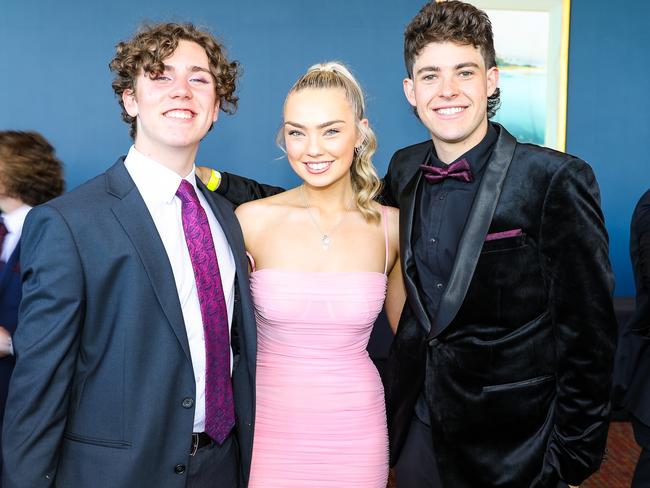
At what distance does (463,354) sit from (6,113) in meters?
2.91

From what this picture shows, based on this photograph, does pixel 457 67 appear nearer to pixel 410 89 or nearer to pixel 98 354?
pixel 410 89

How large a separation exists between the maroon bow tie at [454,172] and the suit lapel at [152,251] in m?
0.83

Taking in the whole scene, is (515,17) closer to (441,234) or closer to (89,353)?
(441,234)

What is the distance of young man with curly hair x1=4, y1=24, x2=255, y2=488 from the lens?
54.4 inches

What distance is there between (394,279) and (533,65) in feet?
7.77

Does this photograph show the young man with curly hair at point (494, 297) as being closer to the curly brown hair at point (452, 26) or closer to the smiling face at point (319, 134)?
the curly brown hair at point (452, 26)

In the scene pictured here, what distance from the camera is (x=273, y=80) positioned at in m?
3.81

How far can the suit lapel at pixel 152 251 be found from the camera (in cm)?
148

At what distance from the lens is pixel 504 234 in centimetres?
177

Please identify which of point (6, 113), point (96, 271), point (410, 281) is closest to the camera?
point (96, 271)

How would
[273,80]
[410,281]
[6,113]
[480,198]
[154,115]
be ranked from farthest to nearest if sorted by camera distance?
[273,80] < [6,113] < [410,281] < [480,198] < [154,115]

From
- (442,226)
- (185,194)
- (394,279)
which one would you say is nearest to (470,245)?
(442,226)

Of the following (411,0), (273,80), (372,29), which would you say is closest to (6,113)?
(273,80)

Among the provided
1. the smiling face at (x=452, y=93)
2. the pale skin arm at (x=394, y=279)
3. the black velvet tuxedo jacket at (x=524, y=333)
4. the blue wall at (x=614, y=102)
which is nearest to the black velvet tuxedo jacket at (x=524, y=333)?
the black velvet tuxedo jacket at (x=524, y=333)
